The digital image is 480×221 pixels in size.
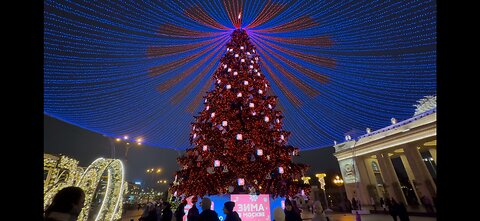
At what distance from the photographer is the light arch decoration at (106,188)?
333 inches

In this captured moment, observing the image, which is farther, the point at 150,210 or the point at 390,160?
the point at 390,160

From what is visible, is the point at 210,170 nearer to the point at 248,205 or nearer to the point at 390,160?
the point at 248,205

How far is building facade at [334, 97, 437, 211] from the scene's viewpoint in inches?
845

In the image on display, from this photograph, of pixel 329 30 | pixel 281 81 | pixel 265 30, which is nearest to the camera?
pixel 329 30

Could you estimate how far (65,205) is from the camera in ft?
6.55

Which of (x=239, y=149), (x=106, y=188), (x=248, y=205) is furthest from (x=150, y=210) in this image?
(x=239, y=149)

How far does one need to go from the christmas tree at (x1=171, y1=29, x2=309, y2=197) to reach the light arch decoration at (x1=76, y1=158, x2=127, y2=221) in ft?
8.54

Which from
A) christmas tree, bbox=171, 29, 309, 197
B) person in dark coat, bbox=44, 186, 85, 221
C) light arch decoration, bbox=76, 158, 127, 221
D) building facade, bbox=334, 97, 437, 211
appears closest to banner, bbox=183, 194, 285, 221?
christmas tree, bbox=171, 29, 309, 197

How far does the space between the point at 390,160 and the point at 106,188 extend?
30873mm

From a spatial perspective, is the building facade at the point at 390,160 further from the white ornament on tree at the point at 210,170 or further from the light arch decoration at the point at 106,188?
the light arch decoration at the point at 106,188
